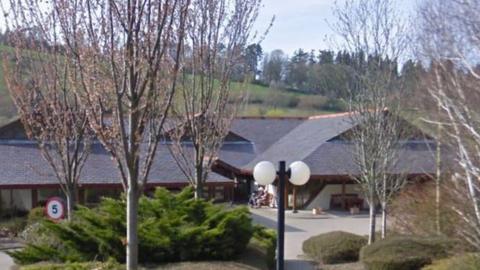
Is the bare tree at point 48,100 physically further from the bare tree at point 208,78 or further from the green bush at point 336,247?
the green bush at point 336,247

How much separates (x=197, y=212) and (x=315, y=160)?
21.5 meters

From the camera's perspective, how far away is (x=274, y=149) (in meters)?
40.1

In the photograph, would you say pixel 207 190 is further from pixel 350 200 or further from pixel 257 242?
pixel 257 242

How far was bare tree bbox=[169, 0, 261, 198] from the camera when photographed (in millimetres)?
13289

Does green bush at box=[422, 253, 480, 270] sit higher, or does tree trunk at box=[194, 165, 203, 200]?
tree trunk at box=[194, 165, 203, 200]

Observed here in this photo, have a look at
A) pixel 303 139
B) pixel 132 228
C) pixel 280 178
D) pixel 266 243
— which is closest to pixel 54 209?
pixel 266 243

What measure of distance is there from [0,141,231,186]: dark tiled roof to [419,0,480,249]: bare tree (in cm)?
1341

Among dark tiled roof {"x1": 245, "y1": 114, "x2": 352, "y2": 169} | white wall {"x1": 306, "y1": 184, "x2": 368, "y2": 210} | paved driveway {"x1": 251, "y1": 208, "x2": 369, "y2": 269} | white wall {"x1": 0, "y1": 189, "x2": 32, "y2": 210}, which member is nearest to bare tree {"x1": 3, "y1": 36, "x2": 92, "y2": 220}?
paved driveway {"x1": 251, "y1": 208, "x2": 369, "y2": 269}

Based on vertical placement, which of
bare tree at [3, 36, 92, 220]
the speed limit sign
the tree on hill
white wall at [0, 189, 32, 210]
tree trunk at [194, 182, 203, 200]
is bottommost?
white wall at [0, 189, 32, 210]

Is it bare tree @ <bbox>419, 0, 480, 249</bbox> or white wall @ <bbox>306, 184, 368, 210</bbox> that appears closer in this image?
bare tree @ <bbox>419, 0, 480, 249</bbox>

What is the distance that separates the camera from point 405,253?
1385 cm

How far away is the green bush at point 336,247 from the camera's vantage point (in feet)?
56.4

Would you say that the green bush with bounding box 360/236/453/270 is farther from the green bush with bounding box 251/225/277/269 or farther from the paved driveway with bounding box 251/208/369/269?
the paved driveway with bounding box 251/208/369/269

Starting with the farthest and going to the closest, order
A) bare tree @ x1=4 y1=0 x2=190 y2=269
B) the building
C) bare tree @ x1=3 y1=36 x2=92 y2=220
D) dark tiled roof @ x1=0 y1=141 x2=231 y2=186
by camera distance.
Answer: the building → dark tiled roof @ x1=0 y1=141 x2=231 y2=186 → bare tree @ x1=3 y1=36 x2=92 y2=220 → bare tree @ x1=4 y1=0 x2=190 y2=269
